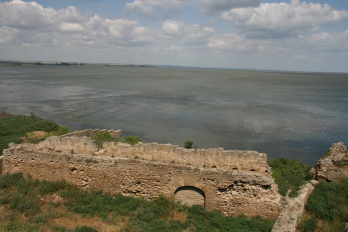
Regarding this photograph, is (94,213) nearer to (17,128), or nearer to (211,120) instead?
(17,128)

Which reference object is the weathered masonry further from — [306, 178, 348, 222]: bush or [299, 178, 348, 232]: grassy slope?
[306, 178, 348, 222]: bush

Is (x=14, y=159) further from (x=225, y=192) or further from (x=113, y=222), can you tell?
(x=225, y=192)

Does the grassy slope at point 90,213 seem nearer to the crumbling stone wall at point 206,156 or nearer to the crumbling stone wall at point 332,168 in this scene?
the crumbling stone wall at point 206,156

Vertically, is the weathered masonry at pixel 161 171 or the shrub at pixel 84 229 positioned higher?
the weathered masonry at pixel 161 171

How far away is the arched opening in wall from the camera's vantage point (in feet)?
31.7

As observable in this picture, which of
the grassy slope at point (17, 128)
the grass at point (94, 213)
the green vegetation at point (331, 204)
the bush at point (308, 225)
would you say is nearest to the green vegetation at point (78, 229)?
the grass at point (94, 213)

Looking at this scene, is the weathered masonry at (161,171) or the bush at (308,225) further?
the weathered masonry at (161,171)

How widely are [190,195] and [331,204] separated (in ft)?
19.0

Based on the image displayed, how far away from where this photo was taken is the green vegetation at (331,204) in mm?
8906

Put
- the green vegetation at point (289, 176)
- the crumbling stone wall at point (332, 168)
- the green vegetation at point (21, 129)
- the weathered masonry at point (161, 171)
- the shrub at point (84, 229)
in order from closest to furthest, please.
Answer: the shrub at point (84, 229)
the weathered masonry at point (161, 171)
the green vegetation at point (289, 176)
the crumbling stone wall at point (332, 168)
the green vegetation at point (21, 129)

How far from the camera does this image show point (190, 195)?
9758 mm

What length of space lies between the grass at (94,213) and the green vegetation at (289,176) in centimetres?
208

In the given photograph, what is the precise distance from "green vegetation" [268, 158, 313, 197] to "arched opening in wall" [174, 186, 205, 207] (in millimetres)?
3280

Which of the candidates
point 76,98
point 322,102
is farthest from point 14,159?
point 322,102
